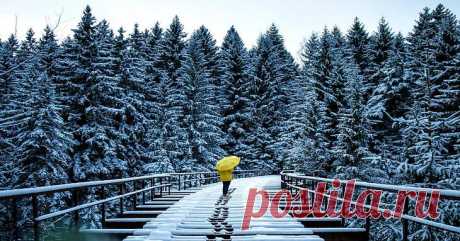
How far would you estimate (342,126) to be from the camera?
30.2 metres

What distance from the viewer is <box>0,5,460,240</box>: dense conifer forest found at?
23.9 m

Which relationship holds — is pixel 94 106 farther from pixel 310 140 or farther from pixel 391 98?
pixel 391 98

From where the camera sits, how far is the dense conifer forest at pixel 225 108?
78.3ft

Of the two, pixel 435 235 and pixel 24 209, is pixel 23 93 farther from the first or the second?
pixel 435 235

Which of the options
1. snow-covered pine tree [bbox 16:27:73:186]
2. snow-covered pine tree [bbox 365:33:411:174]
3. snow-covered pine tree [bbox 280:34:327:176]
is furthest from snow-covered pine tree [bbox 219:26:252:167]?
snow-covered pine tree [bbox 16:27:73:186]

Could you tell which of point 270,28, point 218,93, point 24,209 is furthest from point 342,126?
point 270,28

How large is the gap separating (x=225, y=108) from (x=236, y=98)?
2595 mm

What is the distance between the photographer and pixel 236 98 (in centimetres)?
6228

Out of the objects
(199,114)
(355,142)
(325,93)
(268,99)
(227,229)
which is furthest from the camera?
(268,99)

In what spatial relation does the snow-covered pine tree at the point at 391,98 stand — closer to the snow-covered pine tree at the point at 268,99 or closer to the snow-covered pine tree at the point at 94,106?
the snow-covered pine tree at the point at 94,106

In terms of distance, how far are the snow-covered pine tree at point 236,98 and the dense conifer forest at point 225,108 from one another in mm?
190

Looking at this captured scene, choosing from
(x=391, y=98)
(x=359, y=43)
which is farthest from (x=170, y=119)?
(x=359, y=43)

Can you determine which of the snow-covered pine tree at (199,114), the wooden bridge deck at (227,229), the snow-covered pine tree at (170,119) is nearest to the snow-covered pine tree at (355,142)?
the snow-covered pine tree at (170,119)

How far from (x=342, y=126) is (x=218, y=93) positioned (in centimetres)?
3327
